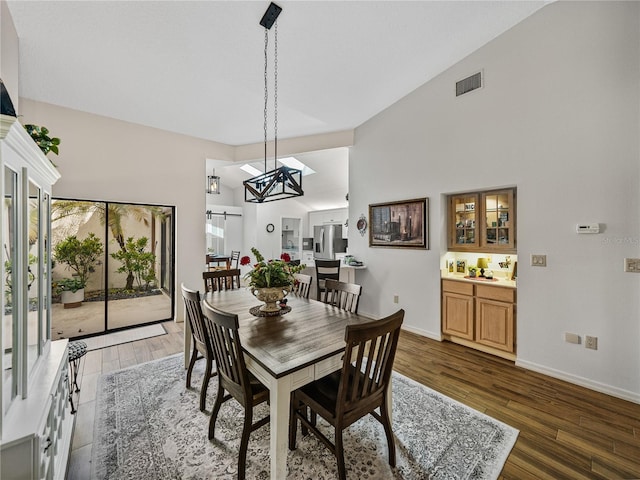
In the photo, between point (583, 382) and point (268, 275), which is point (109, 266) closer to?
point (268, 275)

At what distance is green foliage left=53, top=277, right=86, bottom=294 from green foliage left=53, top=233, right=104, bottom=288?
0.04 meters

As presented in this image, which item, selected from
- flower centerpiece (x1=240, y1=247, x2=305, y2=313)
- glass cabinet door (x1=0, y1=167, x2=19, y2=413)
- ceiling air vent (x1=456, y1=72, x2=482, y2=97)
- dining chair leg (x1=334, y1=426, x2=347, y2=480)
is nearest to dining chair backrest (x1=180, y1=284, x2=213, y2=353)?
flower centerpiece (x1=240, y1=247, x2=305, y2=313)

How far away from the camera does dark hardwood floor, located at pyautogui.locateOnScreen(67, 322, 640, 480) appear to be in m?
1.74

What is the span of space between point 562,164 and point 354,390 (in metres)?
3.01

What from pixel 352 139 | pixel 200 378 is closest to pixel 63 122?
pixel 200 378

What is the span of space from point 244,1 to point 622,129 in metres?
3.47

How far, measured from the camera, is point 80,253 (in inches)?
145

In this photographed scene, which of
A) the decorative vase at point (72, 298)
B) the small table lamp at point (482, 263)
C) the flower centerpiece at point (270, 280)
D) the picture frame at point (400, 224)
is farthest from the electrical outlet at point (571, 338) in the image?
the decorative vase at point (72, 298)

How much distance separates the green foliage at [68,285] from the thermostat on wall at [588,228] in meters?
5.84

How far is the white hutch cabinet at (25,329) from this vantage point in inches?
38.9

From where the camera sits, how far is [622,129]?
246 centimetres

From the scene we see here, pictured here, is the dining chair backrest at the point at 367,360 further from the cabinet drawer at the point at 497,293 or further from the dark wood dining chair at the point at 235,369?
the cabinet drawer at the point at 497,293

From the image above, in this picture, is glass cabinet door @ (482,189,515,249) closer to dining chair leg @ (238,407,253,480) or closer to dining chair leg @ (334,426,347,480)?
dining chair leg @ (334,426,347,480)

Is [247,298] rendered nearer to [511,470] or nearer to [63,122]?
[511,470]
